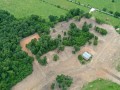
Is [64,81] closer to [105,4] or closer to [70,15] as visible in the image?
[70,15]

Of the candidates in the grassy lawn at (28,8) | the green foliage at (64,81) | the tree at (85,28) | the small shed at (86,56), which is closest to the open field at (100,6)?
the grassy lawn at (28,8)

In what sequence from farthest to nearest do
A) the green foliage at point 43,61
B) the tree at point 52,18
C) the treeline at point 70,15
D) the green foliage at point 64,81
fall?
the tree at point 52,18 < the treeline at point 70,15 < the green foliage at point 43,61 < the green foliage at point 64,81

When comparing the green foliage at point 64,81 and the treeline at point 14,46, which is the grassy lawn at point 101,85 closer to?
the green foliage at point 64,81

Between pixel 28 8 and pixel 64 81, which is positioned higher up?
pixel 28 8

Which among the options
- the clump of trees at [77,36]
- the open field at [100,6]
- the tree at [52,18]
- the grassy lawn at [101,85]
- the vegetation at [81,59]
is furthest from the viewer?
the open field at [100,6]

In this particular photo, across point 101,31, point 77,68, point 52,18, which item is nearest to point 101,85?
point 77,68

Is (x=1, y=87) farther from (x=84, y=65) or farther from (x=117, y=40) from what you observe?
(x=117, y=40)
